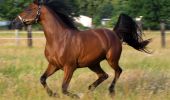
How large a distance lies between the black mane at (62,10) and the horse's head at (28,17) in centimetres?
32

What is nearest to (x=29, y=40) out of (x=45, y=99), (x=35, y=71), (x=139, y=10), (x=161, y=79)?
(x=139, y=10)

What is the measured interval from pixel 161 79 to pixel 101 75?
5.10 feet

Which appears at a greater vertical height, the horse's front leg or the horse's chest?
the horse's chest

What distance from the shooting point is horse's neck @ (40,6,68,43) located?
28.7 ft

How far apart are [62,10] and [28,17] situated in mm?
772

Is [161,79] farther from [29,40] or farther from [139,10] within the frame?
[139,10]

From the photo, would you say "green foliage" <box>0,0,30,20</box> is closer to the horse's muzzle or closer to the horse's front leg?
the horse's muzzle

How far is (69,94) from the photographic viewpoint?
830 cm

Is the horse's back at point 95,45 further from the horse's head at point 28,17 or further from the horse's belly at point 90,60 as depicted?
the horse's head at point 28,17

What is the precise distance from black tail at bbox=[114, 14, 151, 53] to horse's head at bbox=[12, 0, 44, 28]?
1.94 meters

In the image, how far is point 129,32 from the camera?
10.0 meters

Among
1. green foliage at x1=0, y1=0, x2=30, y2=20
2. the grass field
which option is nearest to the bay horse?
the grass field

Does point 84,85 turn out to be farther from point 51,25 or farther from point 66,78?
point 51,25

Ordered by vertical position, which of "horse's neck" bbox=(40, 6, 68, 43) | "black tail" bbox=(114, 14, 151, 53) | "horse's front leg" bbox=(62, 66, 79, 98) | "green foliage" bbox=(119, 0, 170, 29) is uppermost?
"horse's neck" bbox=(40, 6, 68, 43)
